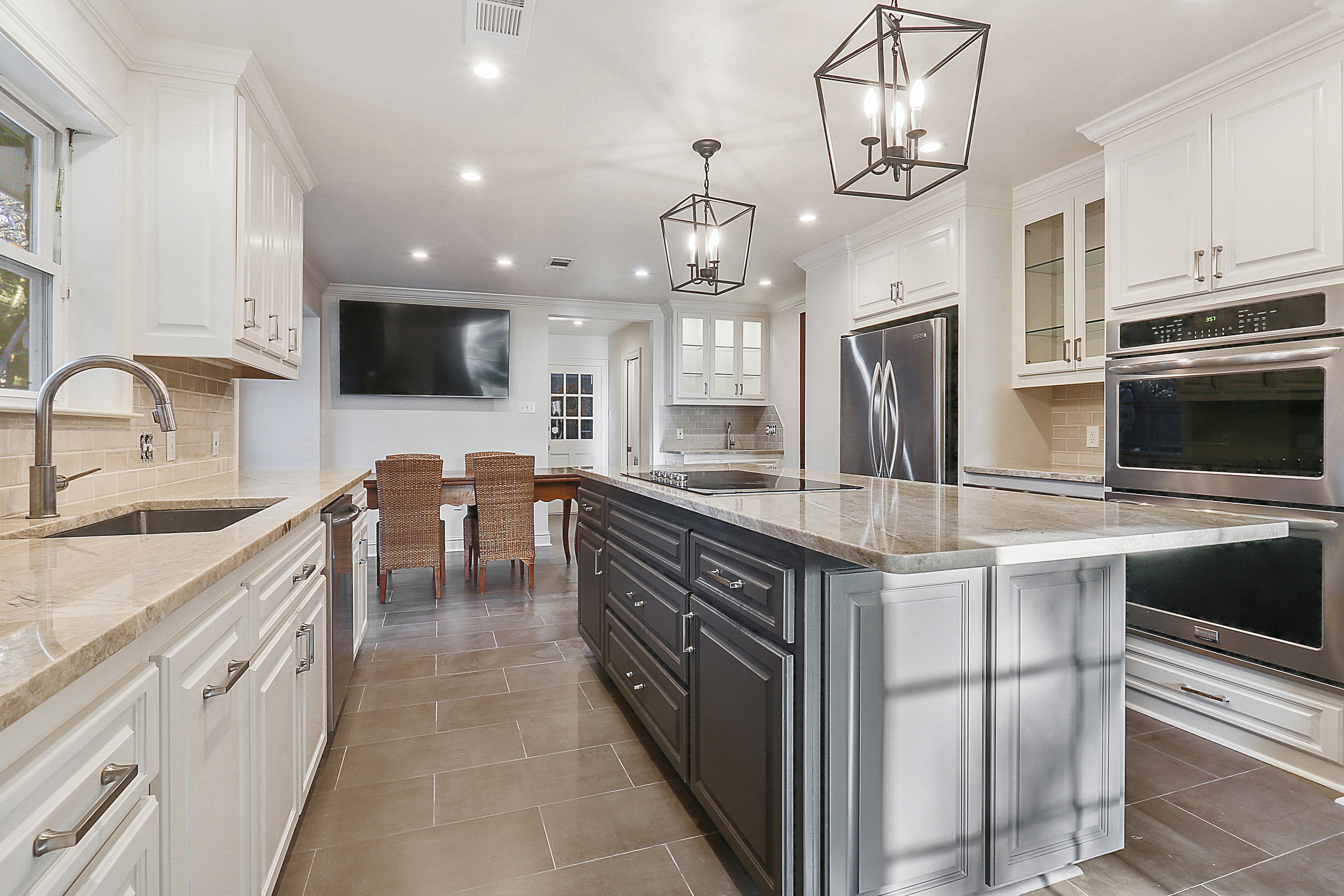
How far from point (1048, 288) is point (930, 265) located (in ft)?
2.06

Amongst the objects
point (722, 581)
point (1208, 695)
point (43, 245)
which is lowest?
point (1208, 695)

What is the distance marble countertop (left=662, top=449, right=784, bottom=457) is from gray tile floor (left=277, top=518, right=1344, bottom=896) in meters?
3.82

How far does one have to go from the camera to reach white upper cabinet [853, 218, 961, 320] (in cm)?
366

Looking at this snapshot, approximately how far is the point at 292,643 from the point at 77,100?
166cm

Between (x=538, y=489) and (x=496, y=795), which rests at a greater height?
(x=538, y=489)

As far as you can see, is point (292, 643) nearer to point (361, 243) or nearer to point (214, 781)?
point (214, 781)

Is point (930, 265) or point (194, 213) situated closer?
point (194, 213)

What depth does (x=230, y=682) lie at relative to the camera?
3.77ft

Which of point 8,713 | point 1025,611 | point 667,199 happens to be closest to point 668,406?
point 667,199

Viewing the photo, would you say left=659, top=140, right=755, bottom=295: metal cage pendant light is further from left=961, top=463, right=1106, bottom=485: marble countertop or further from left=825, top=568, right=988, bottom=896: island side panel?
left=961, top=463, right=1106, bottom=485: marble countertop

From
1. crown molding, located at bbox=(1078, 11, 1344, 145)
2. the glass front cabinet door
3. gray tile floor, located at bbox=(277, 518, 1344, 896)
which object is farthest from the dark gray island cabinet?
the glass front cabinet door

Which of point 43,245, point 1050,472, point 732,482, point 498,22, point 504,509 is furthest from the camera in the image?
point 504,509

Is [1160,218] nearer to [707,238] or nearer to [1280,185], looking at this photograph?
[1280,185]

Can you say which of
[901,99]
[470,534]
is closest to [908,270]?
[901,99]
